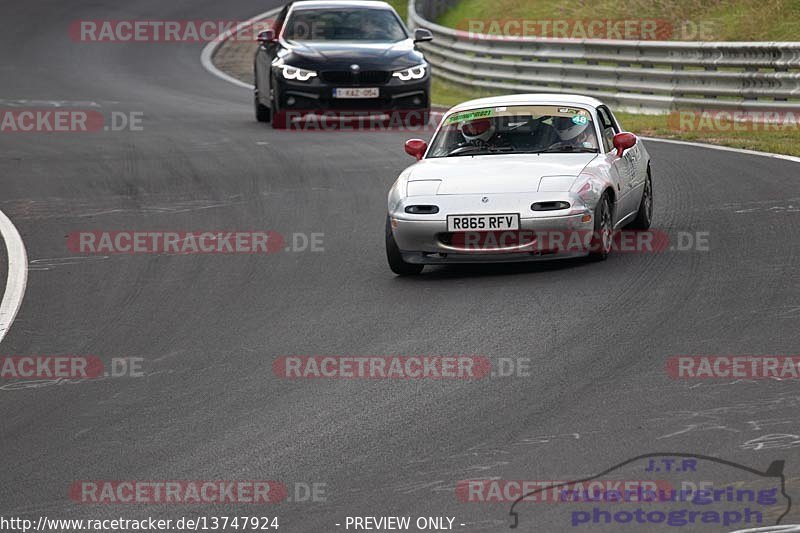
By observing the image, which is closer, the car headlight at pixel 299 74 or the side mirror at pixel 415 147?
the side mirror at pixel 415 147

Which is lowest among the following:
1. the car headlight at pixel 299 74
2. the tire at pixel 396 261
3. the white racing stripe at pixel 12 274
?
the car headlight at pixel 299 74

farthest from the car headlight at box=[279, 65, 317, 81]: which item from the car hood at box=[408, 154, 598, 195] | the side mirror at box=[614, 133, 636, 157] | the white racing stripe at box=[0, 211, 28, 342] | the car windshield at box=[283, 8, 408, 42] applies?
the side mirror at box=[614, 133, 636, 157]

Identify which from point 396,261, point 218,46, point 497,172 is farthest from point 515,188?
point 218,46

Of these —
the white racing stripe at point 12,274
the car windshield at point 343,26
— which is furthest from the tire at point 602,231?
the car windshield at point 343,26

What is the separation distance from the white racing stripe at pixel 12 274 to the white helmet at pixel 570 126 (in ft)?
13.4

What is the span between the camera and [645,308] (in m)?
9.16

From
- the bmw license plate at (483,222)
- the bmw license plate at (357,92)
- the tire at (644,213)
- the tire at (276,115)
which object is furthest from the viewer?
the tire at (276,115)

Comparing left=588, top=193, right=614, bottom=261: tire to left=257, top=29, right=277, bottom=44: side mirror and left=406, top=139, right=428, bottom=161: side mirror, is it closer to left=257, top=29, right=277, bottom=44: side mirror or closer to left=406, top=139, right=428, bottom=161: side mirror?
left=406, top=139, right=428, bottom=161: side mirror

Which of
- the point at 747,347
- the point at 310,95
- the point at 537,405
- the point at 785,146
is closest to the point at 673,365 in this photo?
the point at 747,347

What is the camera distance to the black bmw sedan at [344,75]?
66.4ft

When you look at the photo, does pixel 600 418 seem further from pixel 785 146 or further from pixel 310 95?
pixel 310 95

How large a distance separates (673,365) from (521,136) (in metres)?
4.13

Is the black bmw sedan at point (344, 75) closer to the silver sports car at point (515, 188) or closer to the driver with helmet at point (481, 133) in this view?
the silver sports car at point (515, 188)

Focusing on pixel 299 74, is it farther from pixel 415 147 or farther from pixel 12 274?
pixel 12 274
